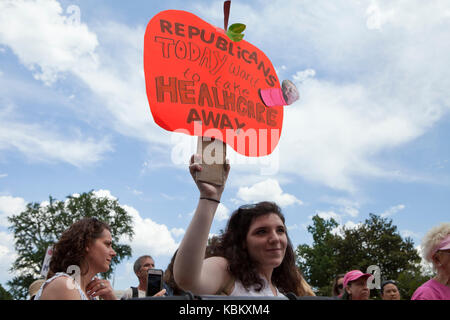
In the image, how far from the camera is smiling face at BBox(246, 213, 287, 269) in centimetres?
197

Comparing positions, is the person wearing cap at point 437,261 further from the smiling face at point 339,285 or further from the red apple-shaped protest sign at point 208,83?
the smiling face at point 339,285

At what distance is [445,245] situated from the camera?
2.71 meters

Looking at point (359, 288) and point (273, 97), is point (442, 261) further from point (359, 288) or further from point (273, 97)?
point (273, 97)

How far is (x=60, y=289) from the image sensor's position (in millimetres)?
2316

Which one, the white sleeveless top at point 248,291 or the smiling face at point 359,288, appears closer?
the white sleeveless top at point 248,291

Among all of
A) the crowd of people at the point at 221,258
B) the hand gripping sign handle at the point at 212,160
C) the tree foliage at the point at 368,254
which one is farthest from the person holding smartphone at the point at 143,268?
the tree foliage at the point at 368,254

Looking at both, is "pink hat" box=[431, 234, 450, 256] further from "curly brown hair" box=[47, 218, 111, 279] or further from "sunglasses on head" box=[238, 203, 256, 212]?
"curly brown hair" box=[47, 218, 111, 279]

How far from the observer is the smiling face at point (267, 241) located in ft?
6.45

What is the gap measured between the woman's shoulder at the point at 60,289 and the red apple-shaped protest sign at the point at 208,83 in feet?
4.03

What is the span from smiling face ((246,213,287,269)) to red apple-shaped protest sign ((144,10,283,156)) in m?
0.37

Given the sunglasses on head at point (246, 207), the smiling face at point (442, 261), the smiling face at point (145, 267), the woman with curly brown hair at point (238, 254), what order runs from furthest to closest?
the smiling face at point (145, 267)
the smiling face at point (442, 261)
the sunglasses on head at point (246, 207)
the woman with curly brown hair at point (238, 254)

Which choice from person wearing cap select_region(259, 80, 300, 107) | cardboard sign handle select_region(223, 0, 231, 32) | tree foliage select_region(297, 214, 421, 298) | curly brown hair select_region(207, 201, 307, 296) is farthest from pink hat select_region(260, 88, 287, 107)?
tree foliage select_region(297, 214, 421, 298)
